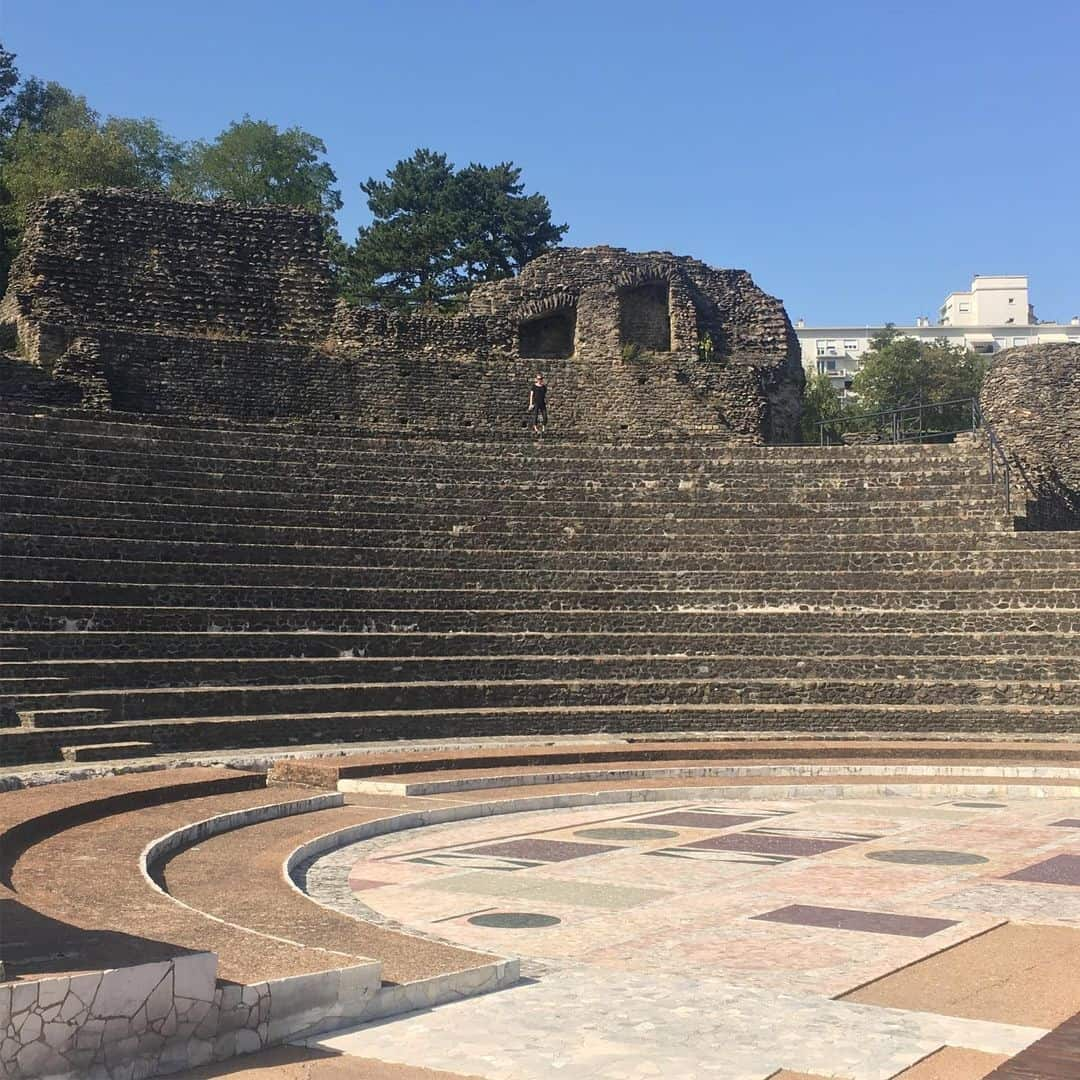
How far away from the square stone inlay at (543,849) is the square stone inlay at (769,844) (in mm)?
663

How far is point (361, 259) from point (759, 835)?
108 ft

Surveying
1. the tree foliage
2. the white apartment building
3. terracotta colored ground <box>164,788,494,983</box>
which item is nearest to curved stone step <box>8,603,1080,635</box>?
terracotta colored ground <box>164,788,494,983</box>

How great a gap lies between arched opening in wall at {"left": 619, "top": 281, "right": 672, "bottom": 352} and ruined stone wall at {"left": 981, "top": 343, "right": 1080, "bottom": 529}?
19.8 ft

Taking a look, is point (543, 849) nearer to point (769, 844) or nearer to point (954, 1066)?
point (769, 844)

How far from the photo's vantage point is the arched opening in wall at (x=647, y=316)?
2645cm

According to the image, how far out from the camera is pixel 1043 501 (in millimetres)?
20391

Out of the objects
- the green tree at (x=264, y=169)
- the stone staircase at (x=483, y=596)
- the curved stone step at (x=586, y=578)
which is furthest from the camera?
the green tree at (x=264, y=169)

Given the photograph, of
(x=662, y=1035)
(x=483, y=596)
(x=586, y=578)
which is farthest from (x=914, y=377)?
(x=662, y=1035)

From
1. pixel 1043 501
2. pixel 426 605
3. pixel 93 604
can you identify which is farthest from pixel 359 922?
pixel 1043 501

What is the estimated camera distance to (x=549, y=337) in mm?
26656

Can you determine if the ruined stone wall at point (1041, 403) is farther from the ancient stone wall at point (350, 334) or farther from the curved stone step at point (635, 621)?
the curved stone step at point (635, 621)

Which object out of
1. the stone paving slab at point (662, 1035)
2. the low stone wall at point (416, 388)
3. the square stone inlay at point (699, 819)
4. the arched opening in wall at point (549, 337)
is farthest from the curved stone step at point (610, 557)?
the stone paving slab at point (662, 1035)

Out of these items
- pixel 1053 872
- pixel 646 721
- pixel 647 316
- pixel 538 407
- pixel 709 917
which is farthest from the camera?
pixel 647 316

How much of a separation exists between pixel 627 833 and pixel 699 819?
969 mm
